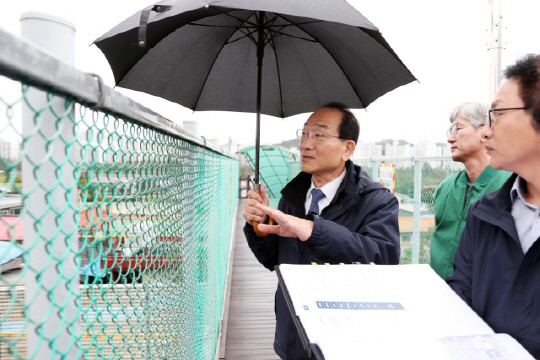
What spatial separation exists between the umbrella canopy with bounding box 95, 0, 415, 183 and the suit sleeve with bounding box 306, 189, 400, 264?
678 millimetres

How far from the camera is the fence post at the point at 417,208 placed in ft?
15.9

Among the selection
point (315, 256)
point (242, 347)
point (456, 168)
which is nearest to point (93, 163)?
point (315, 256)

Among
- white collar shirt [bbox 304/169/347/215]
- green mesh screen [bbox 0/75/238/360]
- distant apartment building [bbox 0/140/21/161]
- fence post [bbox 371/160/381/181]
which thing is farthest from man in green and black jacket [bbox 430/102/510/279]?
fence post [bbox 371/160/381/181]

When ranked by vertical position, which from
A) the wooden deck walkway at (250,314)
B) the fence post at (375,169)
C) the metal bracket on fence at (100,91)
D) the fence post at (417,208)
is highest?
the metal bracket on fence at (100,91)

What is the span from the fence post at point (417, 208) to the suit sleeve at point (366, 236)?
300 centimetres

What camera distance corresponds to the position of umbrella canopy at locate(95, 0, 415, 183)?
7.77 ft

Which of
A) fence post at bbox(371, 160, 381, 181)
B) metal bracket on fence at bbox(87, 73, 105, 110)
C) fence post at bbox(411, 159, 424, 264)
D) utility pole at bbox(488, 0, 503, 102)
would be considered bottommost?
fence post at bbox(411, 159, 424, 264)

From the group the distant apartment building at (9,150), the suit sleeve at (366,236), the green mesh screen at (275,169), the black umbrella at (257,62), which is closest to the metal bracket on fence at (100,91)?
the distant apartment building at (9,150)

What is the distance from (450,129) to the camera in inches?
104

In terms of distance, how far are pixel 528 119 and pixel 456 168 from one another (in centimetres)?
299

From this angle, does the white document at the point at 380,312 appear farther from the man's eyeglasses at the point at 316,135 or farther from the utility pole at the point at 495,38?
the utility pole at the point at 495,38

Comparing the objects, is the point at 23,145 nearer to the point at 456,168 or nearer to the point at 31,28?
the point at 31,28

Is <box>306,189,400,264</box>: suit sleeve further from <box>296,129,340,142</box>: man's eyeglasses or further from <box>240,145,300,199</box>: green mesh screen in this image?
<box>240,145,300,199</box>: green mesh screen

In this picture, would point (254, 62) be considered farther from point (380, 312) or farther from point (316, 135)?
point (380, 312)
